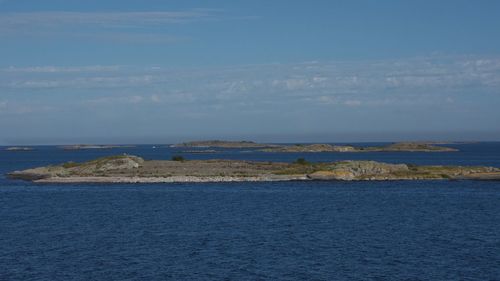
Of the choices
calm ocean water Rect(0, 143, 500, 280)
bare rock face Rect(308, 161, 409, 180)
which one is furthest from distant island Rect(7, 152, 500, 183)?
calm ocean water Rect(0, 143, 500, 280)

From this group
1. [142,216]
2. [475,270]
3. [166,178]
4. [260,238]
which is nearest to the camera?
[475,270]

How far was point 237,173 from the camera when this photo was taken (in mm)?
117438

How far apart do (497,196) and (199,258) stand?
54566mm

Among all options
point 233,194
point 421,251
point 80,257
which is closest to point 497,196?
point 233,194

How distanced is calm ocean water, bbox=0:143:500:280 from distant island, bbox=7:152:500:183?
15.3 meters

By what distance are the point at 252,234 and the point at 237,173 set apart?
6024 cm

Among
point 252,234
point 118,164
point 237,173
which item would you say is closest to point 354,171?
point 237,173

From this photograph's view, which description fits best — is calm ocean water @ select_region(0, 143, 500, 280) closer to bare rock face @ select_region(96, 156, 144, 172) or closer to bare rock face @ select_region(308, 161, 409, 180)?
bare rock face @ select_region(308, 161, 409, 180)

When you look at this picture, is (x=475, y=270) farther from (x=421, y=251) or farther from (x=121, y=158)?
(x=121, y=158)

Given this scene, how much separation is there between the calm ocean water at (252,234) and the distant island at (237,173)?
15.3 meters

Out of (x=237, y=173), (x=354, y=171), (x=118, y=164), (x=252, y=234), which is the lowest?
(x=252, y=234)

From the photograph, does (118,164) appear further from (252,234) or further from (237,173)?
(252,234)

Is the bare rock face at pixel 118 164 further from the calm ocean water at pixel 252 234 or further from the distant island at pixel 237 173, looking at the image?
the calm ocean water at pixel 252 234

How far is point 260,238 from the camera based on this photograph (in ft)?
181
